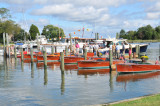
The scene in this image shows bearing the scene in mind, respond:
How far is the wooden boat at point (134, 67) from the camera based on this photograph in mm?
22184

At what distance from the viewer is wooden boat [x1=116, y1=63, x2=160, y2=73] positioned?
2218cm

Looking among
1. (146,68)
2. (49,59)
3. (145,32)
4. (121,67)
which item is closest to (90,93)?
(121,67)

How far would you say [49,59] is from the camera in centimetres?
3544

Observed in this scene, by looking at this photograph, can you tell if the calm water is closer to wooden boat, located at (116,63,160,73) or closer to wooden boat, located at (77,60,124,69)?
wooden boat, located at (116,63,160,73)

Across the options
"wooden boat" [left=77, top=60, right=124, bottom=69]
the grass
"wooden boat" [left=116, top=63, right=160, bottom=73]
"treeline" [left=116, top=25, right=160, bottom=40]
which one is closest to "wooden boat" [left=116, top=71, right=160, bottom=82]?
"wooden boat" [left=116, top=63, right=160, bottom=73]

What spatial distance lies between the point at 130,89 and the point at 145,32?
15285cm

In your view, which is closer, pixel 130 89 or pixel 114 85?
pixel 130 89

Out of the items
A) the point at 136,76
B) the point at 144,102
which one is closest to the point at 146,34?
the point at 136,76

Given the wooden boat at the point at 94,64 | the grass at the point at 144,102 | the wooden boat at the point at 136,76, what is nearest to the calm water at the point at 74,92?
the wooden boat at the point at 136,76

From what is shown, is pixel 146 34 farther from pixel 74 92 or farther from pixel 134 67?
pixel 74 92

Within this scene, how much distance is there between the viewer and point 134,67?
22391 mm

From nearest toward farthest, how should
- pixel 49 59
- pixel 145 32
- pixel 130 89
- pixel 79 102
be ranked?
pixel 79 102
pixel 130 89
pixel 49 59
pixel 145 32

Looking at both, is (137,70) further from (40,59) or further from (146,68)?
(40,59)

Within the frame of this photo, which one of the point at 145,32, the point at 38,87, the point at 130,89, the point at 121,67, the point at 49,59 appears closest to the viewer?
the point at 130,89
